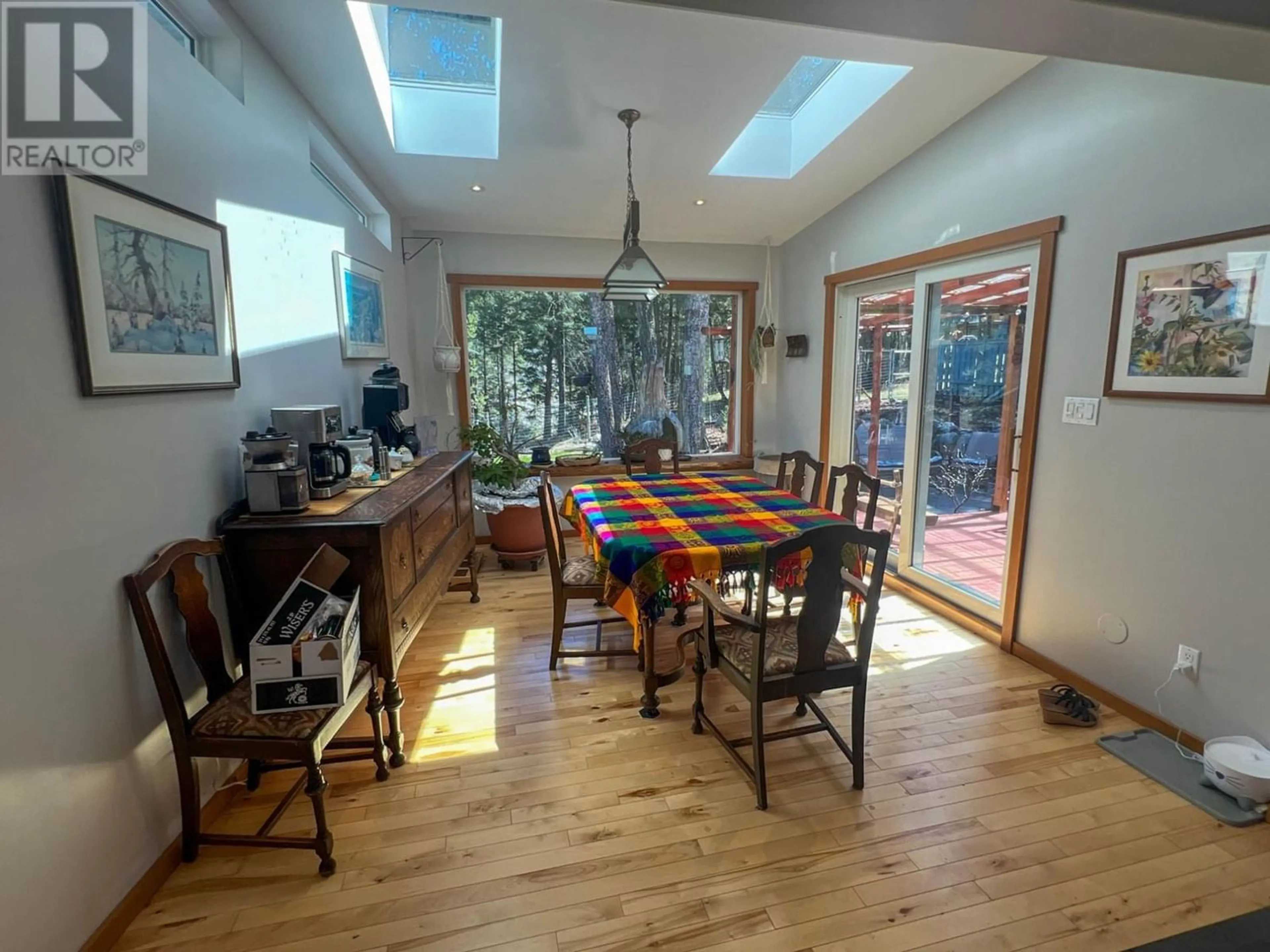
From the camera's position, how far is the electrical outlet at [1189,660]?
2.23 meters

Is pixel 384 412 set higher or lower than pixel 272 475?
higher

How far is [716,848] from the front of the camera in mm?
1820

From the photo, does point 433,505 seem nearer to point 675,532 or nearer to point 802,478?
point 675,532

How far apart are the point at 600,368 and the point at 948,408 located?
2743 millimetres

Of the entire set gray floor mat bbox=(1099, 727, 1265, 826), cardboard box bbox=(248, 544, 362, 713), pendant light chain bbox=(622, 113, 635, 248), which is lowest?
gray floor mat bbox=(1099, 727, 1265, 826)

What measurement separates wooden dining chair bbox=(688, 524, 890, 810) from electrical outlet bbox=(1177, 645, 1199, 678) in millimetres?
1260

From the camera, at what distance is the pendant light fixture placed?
8.97 feet

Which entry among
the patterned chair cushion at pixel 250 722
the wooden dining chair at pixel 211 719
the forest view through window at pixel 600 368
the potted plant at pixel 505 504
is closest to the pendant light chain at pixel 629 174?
the forest view through window at pixel 600 368

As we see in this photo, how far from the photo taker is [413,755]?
2260 millimetres

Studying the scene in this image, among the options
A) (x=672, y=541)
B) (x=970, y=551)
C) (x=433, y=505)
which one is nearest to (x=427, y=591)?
(x=433, y=505)

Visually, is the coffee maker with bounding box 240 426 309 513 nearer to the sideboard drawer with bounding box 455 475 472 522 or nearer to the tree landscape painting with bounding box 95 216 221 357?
the tree landscape painting with bounding box 95 216 221 357

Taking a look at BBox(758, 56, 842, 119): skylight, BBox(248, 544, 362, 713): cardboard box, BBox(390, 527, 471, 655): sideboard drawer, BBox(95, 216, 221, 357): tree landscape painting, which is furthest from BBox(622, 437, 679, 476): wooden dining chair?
BBox(95, 216, 221, 357): tree landscape painting

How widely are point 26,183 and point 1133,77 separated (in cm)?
363

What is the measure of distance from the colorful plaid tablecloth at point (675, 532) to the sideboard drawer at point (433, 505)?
62 cm
